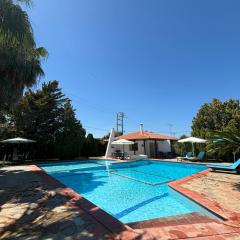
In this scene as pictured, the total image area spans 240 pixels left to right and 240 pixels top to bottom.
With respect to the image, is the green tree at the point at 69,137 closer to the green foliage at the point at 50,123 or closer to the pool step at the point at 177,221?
the green foliage at the point at 50,123

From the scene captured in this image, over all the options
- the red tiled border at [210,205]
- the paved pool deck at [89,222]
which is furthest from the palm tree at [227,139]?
the red tiled border at [210,205]

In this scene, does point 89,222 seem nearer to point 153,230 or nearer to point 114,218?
point 114,218

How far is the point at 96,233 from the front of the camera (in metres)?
3.73

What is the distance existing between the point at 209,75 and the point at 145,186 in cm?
1521

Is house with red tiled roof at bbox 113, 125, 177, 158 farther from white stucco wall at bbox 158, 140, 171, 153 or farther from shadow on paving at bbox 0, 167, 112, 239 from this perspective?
shadow on paving at bbox 0, 167, 112, 239

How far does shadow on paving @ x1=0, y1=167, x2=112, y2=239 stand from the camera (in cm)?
374

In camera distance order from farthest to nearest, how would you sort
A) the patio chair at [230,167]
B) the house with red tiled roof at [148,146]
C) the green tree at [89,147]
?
the green tree at [89,147]
the house with red tiled roof at [148,146]
the patio chair at [230,167]

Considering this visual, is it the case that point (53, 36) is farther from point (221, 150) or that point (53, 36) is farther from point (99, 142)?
point (99, 142)

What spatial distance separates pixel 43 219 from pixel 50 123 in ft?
72.9

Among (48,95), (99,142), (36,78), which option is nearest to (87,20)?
(36,78)

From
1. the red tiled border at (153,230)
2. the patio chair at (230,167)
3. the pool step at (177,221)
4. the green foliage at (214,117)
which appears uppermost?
the green foliage at (214,117)

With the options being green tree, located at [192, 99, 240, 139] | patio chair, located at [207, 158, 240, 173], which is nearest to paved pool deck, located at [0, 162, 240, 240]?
patio chair, located at [207, 158, 240, 173]

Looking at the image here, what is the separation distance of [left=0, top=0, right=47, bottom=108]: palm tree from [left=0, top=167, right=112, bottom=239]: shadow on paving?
544 centimetres

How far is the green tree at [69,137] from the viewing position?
79.7ft
